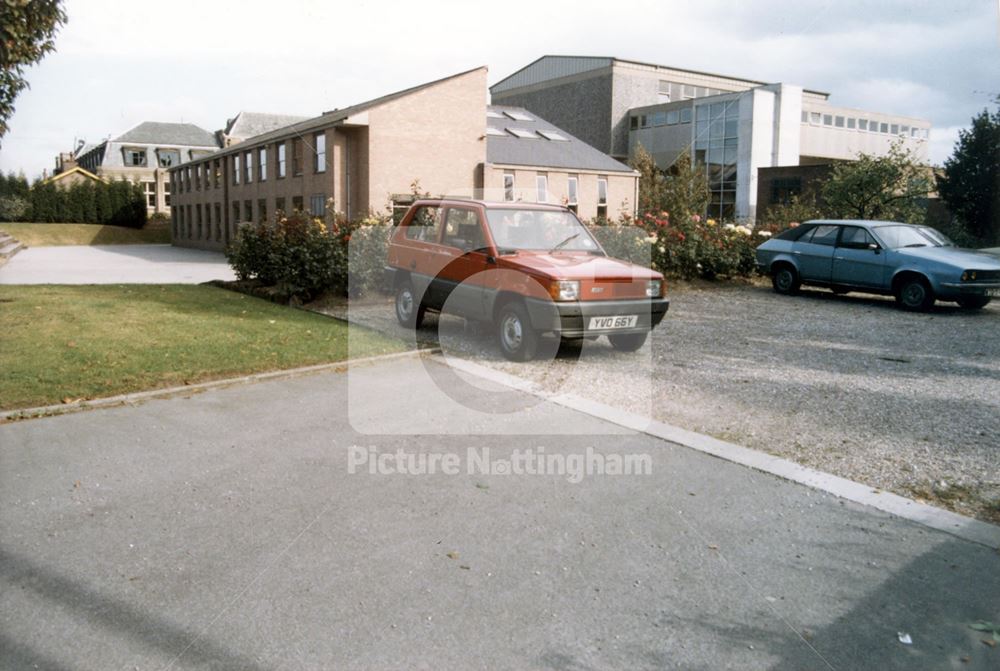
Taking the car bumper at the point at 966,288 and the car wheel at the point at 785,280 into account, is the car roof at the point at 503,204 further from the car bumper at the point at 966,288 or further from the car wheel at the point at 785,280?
the car wheel at the point at 785,280

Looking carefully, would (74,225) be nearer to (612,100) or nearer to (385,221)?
(612,100)

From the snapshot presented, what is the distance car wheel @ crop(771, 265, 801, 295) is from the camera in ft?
54.4

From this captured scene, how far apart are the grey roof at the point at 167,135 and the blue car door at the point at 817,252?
8677cm

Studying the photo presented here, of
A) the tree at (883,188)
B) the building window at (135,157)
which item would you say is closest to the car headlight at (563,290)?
the tree at (883,188)

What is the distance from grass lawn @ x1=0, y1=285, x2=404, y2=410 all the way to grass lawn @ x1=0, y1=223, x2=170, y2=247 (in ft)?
145

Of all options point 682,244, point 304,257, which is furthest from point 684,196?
point 304,257

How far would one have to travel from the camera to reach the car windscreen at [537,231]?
9453 millimetres

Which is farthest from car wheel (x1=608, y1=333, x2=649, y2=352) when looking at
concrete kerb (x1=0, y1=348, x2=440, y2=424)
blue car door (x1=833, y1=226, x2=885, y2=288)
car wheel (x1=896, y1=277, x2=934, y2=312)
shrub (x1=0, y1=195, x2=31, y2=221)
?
shrub (x1=0, y1=195, x2=31, y2=221)

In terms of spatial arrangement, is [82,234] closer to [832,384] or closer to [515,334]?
[515,334]

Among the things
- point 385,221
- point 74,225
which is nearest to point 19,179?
point 74,225

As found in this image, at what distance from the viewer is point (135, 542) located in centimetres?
409

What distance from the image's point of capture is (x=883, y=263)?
14617mm

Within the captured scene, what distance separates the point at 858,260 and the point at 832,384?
803 cm

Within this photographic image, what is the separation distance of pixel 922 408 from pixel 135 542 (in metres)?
6.65
